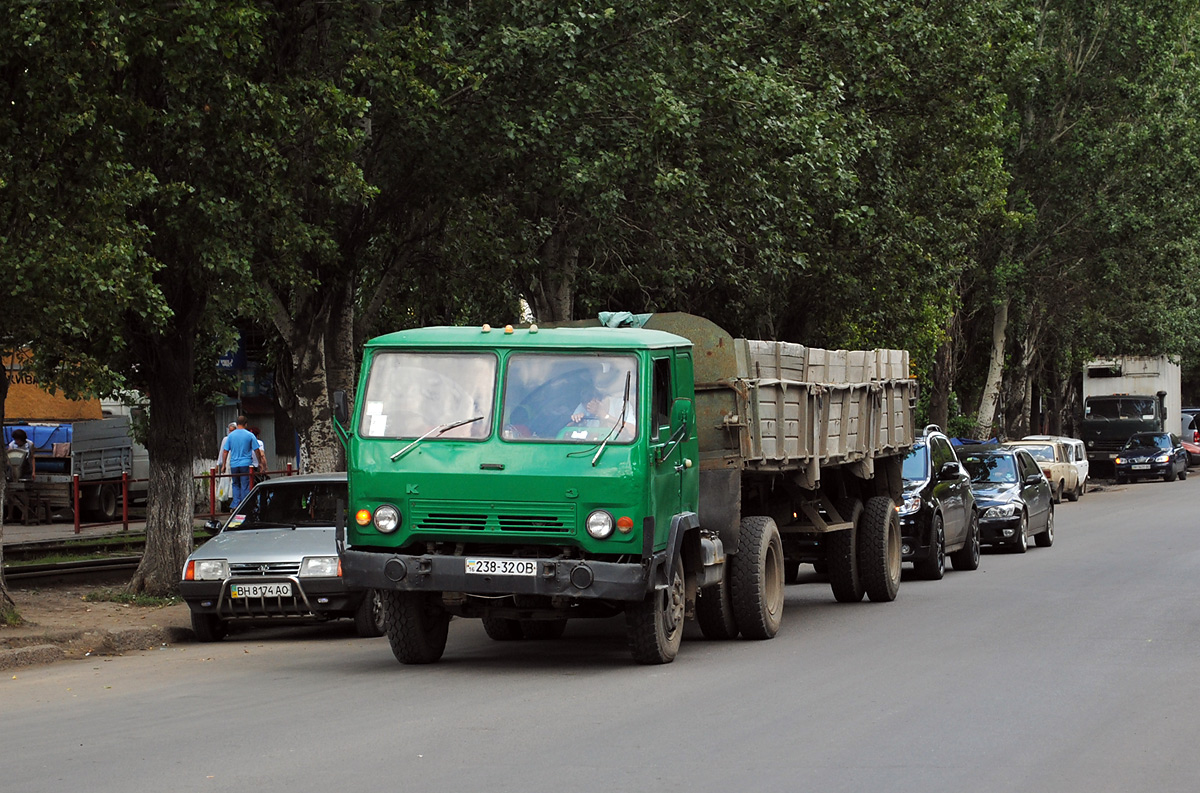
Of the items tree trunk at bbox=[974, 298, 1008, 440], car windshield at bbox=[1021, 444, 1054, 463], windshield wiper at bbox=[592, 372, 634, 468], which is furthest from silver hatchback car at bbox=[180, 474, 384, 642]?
tree trunk at bbox=[974, 298, 1008, 440]

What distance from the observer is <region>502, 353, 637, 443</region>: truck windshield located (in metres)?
11.1

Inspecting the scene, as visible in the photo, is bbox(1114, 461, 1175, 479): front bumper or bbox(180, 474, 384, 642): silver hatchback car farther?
bbox(1114, 461, 1175, 479): front bumper

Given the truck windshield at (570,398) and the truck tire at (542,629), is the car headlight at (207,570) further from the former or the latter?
the truck windshield at (570,398)

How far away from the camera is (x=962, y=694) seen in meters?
9.91

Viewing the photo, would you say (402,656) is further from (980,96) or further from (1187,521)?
(1187,521)

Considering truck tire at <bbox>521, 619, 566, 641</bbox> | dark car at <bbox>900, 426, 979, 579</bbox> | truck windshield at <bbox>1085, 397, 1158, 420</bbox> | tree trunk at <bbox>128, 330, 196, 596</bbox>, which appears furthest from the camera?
truck windshield at <bbox>1085, 397, 1158, 420</bbox>

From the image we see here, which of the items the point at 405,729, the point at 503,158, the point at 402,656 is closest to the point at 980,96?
the point at 503,158

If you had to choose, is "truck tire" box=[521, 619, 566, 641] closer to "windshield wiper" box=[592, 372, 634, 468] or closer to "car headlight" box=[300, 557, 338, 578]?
"car headlight" box=[300, 557, 338, 578]

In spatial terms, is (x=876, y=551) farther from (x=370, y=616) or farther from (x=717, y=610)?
(x=370, y=616)

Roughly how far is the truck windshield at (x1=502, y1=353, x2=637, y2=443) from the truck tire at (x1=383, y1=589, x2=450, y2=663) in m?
1.50

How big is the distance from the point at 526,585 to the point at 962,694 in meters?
2.93

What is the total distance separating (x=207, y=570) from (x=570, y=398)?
4.31m

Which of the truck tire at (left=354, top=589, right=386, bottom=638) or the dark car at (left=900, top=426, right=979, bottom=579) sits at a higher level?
the dark car at (left=900, top=426, right=979, bottom=579)

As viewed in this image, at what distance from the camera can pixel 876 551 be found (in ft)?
53.6
